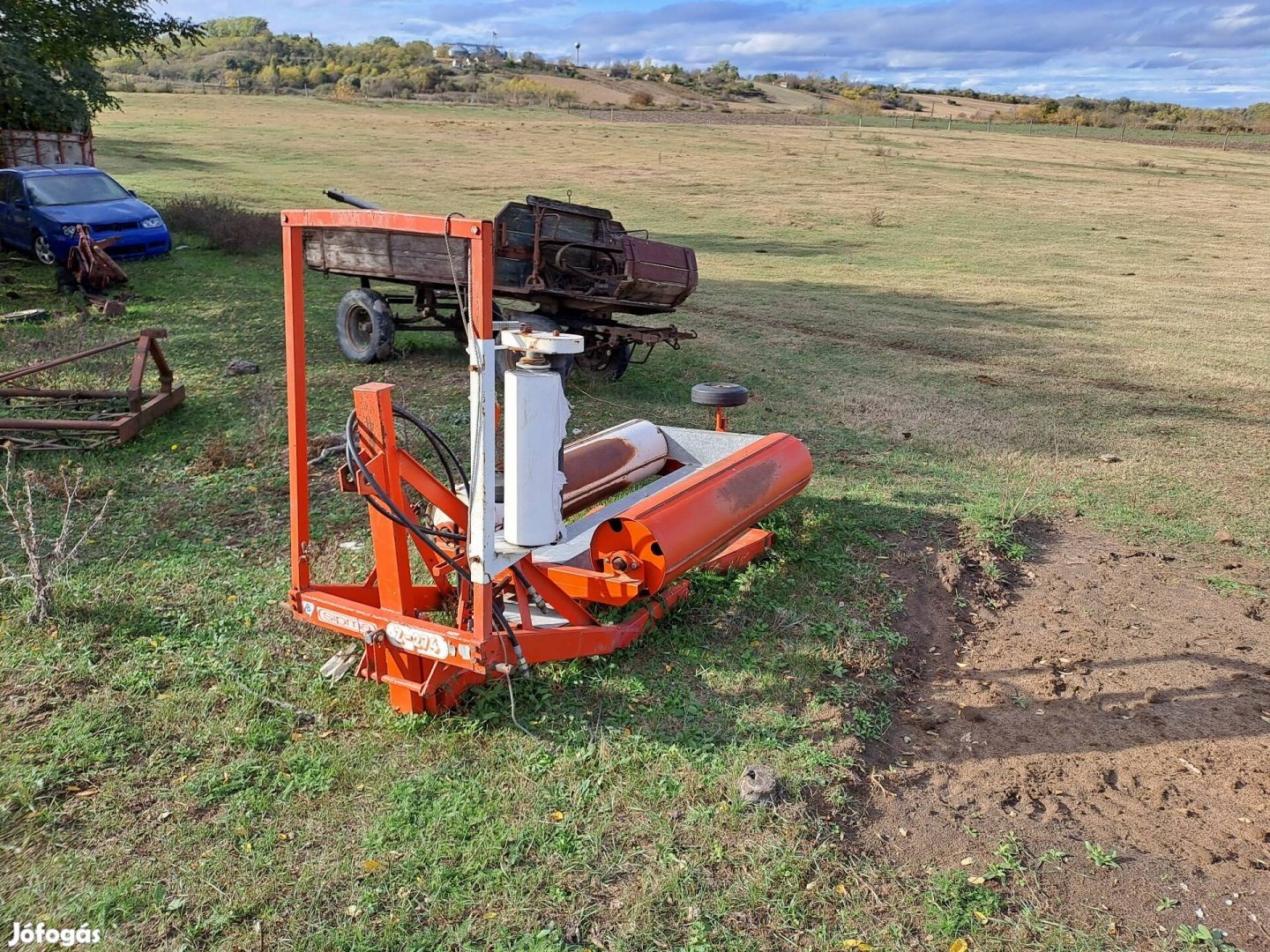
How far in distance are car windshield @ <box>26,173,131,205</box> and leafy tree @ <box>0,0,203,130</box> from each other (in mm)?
1776

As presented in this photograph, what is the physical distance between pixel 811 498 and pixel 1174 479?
125 inches

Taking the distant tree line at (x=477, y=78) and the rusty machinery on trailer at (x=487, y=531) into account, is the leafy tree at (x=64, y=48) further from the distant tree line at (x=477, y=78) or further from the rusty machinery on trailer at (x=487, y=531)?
the distant tree line at (x=477, y=78)

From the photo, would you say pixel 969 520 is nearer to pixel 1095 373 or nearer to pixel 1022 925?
pixel 1022 925

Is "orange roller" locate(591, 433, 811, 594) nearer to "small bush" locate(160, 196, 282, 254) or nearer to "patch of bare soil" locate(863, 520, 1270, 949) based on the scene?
"patch of bare soil" locate(863, 520, 1270, 949)

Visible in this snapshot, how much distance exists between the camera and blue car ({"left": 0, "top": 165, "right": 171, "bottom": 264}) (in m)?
13.2

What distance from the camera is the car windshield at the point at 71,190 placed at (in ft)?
45.2

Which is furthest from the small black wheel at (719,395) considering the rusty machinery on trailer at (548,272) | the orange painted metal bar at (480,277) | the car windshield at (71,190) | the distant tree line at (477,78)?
the distant tree line at (477,78)

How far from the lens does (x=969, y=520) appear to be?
6.44m

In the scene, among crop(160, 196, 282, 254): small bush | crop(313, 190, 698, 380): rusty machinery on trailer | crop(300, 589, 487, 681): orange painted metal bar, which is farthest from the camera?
crop(160, 196, 282, 254): small bush

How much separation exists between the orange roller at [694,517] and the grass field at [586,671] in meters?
0.39

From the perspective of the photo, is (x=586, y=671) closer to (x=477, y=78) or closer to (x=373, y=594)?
(x=373, y=594)

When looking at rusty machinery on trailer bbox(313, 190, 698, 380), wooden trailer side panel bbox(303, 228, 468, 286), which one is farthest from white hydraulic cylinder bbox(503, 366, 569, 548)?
wooden trailer side panel bbox(303, 228, 468, 286)

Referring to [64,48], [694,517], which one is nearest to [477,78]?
[64,48]

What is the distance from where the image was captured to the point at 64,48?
1513 centimetres
